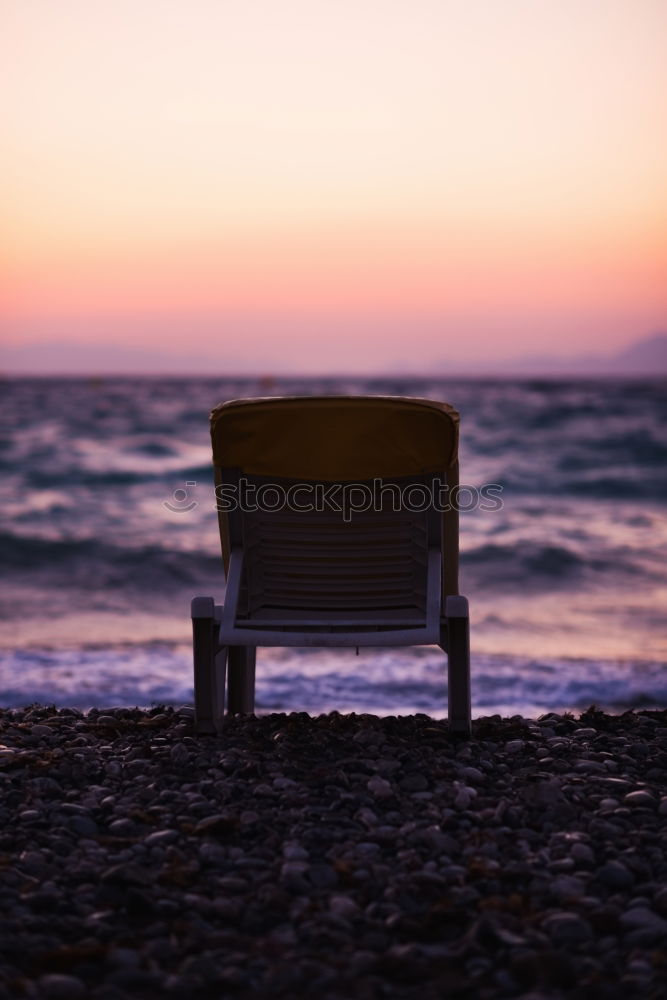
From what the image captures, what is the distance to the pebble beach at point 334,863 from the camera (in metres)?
2.83

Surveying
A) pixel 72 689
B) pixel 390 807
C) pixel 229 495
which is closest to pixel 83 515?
pixel 72 689

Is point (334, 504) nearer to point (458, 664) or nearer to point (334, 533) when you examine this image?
point (334, 533)

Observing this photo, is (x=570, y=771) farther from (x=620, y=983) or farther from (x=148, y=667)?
(x=148, y=667)

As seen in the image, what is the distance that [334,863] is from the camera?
3451 mm

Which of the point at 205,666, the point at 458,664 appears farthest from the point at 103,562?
the point at 458,664

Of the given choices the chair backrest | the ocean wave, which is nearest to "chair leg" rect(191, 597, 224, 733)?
the chair backrest

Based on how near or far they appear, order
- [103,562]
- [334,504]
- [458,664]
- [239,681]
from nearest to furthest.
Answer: [458,664] < [334,504] < [239,681] < [103,562]

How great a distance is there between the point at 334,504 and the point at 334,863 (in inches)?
73.8

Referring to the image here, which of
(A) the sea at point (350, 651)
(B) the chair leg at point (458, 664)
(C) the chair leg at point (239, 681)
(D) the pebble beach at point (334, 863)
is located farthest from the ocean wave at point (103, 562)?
(B) the chair leg at point (458, 664)

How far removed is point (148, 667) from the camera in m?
8.16

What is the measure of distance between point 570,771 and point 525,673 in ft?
12.0

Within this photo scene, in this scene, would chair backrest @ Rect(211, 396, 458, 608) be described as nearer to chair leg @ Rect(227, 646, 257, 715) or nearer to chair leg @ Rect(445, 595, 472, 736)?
chair leg @ Rect(445, 595, 472, 736)

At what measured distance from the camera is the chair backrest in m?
4.73

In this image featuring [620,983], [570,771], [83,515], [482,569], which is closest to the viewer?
[620,983]
